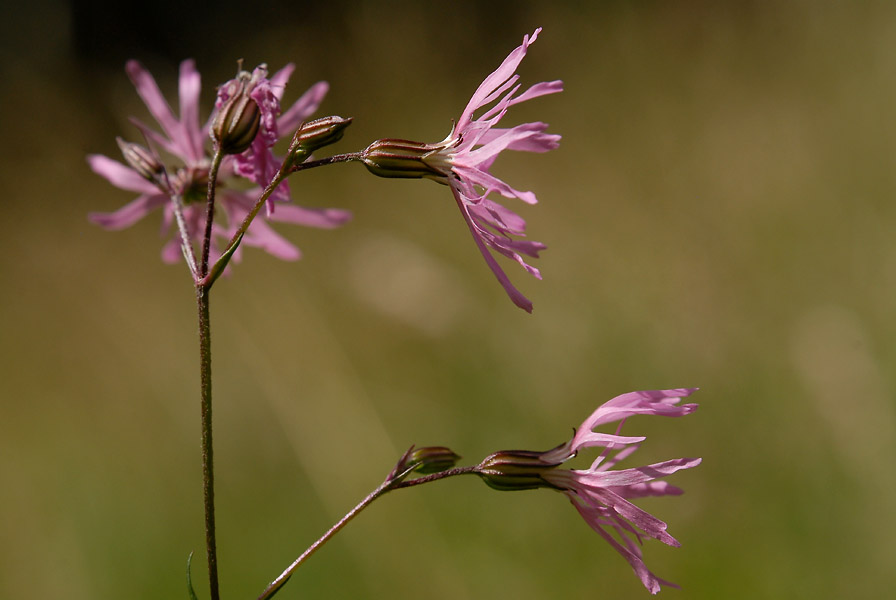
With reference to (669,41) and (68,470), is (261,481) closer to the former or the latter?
(68,470)

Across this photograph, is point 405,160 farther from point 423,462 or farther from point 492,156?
point 423,462

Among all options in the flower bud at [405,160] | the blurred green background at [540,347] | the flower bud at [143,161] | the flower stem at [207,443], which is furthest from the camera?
the blurred green background at [540,347]

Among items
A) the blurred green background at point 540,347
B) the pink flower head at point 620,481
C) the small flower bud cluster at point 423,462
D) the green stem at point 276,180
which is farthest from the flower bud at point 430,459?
the blurred green background at point 540,347

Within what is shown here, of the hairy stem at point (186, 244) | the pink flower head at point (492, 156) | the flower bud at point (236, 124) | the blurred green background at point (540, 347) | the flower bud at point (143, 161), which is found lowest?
the blurred green background at point (540, 347)

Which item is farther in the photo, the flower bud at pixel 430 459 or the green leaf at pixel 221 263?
the flower bud at pixel 430 459

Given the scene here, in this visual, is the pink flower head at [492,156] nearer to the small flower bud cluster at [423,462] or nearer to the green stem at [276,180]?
the green stem at [276,180]

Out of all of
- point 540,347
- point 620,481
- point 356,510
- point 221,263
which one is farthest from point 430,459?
point 540,347

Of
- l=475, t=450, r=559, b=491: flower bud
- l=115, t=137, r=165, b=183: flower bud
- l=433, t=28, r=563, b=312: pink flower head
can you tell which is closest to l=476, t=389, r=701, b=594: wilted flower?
l=475, t=450, r=559, b=491: flower bud

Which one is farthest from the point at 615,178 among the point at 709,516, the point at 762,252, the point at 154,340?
the point at 154,340
